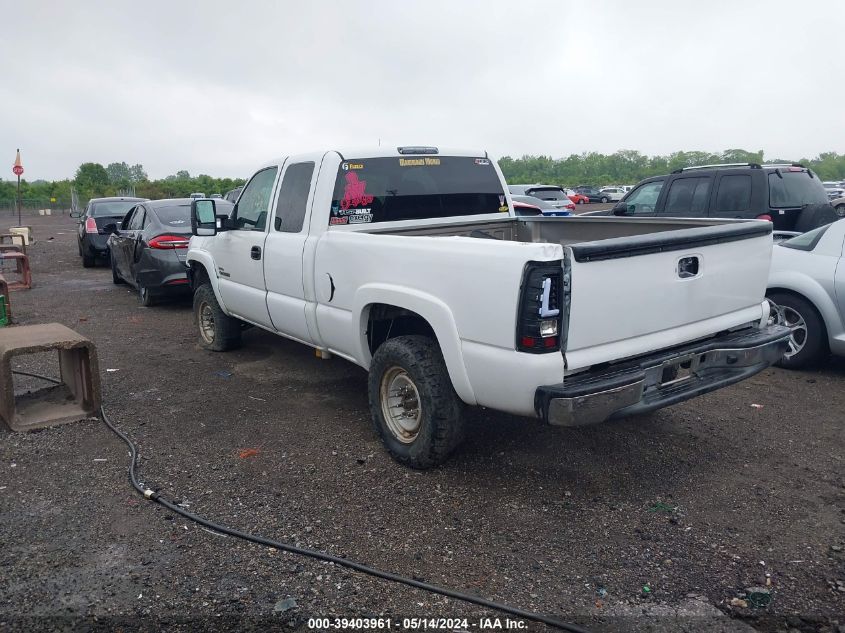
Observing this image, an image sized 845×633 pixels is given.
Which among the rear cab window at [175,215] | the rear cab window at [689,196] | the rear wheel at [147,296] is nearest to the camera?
the rear cab window at [689,196]

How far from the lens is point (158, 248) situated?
977cm

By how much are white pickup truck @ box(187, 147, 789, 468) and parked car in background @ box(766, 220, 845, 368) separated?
68.2 inches

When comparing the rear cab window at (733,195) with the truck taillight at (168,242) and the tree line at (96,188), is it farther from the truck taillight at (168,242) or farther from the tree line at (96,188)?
the tree line at (96,188)

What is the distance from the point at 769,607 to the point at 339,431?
3026 mm

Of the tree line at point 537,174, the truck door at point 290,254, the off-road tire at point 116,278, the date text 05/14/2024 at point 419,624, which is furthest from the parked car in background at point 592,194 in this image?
the date text 05/14/2024 at point 419,624

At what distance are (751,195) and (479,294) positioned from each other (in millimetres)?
6573

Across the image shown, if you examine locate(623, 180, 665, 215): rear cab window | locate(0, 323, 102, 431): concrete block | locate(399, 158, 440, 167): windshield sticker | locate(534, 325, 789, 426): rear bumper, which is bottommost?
locate(0, 323, 102, 431): concrete block

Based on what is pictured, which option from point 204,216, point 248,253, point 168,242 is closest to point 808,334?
point 248,253

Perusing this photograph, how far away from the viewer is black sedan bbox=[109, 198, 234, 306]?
32.0 ft

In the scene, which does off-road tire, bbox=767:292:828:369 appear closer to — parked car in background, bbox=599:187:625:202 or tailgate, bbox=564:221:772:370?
tailgate, bbox=564:221:772:370

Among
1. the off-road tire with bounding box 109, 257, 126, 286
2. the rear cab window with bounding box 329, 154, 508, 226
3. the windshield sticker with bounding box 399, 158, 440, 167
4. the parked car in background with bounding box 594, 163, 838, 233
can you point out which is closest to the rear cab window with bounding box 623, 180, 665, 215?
the parked car in background with bounding box 594, 163, 838, 233

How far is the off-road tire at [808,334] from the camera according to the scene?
6.17 meters

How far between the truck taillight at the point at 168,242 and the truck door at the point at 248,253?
3.27 metres

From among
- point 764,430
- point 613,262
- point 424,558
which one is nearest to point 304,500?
point 424,558
